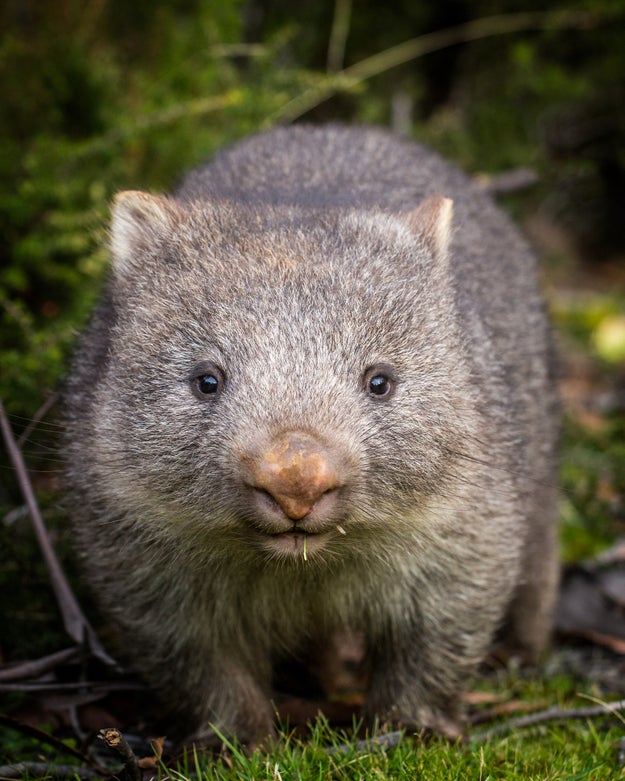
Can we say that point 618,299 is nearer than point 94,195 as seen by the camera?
No

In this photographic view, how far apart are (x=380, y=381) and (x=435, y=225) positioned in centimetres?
85

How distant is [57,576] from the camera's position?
4.41m

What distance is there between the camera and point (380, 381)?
3635mm

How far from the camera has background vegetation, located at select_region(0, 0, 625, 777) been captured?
6062mm

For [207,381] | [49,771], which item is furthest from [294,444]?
[49,771]

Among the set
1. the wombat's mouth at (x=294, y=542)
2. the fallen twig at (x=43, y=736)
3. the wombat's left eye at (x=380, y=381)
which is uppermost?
the wombat's left eye at (x=380, y=381)

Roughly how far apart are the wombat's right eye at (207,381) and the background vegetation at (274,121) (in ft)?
4.02

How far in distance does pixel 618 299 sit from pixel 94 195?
234 inches

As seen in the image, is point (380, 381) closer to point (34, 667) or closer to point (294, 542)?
point (294, 542)

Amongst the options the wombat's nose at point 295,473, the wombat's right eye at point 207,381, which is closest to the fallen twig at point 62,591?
the wombat's right eye at point 207,381

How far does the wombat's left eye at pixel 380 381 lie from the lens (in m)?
3.60

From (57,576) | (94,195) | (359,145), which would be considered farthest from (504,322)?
(94,195)

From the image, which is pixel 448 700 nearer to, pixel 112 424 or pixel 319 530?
pixel 319 530

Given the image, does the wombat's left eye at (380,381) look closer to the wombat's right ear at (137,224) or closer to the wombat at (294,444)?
Result: the wombat at (294,444)
